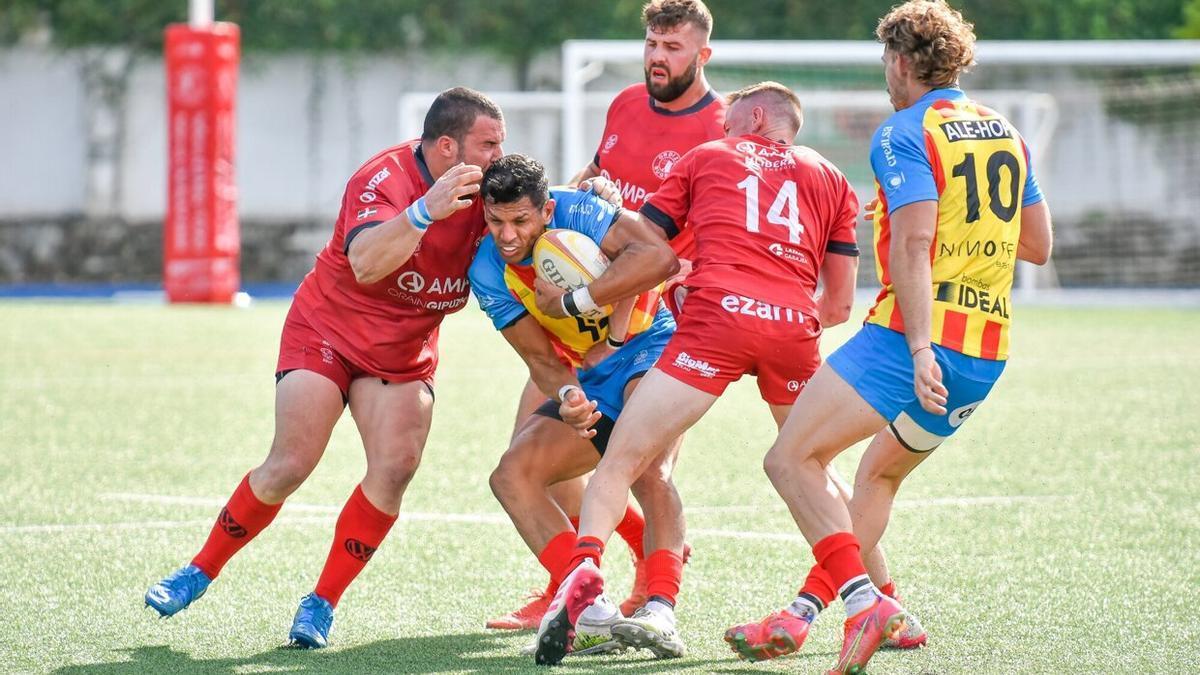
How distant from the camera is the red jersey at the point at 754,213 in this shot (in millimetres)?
5242

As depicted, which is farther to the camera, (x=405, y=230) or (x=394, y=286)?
(x=394, y=286)

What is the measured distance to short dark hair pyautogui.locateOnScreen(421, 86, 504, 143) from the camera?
5625 millimetres

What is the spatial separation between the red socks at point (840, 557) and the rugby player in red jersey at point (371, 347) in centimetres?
156

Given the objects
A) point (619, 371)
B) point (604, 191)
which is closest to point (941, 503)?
point (619, 371)

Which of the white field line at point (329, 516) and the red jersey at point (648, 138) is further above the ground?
the red jersey at point (648, 138)

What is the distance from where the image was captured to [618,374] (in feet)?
18.5

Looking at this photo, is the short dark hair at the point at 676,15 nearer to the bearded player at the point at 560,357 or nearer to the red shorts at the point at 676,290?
the red shorts at the point at 676,290

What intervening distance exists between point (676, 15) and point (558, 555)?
2.36 m

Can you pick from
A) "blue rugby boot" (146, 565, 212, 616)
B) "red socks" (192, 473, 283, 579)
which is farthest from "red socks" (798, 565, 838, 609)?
"blue rugby boot" (146, 565, 212, 616)

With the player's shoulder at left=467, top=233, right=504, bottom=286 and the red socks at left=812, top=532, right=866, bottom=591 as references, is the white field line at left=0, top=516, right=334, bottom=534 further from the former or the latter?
the red socks at left=812, top=532, right=866, bottom=591

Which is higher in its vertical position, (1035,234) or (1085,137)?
(1035,234)

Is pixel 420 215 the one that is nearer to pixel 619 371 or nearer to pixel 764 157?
pixel 619 371

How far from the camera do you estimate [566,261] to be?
5.28 m

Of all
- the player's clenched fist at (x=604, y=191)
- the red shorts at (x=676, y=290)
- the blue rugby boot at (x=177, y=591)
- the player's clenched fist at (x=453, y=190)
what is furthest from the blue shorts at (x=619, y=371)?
the blue rugby boot at (x=177, y=591)
